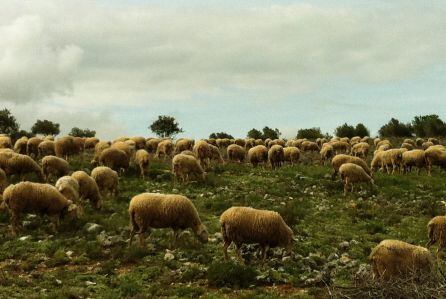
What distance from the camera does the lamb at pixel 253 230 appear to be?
13.2m

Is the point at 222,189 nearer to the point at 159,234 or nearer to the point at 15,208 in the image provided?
the point at 159,234

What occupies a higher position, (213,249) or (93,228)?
(93,228)

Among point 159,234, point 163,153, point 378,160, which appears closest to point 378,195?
point 378,160

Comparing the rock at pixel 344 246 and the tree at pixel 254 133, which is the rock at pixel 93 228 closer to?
the rock at pixel 344 246

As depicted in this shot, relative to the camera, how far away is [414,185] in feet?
79.2

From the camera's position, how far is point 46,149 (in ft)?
97.7

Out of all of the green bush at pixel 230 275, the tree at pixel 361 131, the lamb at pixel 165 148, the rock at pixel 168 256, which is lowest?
the green bush at pixel 230 275

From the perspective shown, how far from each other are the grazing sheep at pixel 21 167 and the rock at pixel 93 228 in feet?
24.3

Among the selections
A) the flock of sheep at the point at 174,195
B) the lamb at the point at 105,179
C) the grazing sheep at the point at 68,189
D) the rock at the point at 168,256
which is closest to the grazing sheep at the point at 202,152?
the flock of sheep at the point at 174,195

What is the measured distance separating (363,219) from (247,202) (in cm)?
470

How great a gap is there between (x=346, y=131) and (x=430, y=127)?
1099cm

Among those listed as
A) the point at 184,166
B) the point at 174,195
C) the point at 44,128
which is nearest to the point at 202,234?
the point at 174,195

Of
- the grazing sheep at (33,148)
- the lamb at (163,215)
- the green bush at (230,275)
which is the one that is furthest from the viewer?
the grazing sheep at (33,148)

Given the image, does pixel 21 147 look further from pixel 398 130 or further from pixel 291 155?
Answer: pixel 398 130
